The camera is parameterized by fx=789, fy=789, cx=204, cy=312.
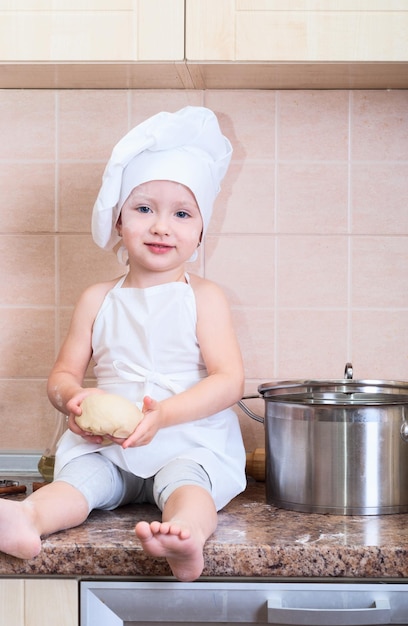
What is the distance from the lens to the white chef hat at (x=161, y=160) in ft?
3.84

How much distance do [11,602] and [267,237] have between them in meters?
0.83

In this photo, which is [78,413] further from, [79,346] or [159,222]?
[159,222]

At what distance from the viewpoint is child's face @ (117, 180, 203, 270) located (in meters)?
1.18

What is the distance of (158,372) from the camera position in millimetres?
1181

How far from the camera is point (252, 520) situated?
41.3 inches

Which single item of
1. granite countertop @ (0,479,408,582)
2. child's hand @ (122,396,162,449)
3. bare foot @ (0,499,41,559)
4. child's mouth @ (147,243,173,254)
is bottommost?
granite countertop @ (0,479,408,582)

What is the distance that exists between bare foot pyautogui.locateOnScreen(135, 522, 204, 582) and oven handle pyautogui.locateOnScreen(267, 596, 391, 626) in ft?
0.37

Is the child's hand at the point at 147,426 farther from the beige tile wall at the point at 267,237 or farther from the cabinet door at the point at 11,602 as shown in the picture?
the beige tile wall at the point at 267,237
